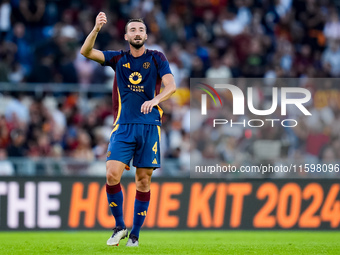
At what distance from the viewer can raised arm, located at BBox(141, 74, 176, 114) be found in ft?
24.5

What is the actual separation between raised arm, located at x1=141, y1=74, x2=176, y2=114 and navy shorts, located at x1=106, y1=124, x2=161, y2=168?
468 millimetres

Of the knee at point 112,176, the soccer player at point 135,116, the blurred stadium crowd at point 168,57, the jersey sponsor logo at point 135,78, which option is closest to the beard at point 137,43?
the soccer player at point 135,116

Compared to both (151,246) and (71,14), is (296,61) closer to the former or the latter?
(71,14)

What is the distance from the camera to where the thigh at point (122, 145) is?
25.8 feet

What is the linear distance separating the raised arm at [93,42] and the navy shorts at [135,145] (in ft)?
2.57

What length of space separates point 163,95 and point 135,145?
0.68 metres

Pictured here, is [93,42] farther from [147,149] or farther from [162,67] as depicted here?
[147,149]

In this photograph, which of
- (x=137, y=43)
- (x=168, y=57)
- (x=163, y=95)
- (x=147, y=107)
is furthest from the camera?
(x=168, y=57)

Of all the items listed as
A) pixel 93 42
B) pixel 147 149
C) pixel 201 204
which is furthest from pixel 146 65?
pixel 201 204

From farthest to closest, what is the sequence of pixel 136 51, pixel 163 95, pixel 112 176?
pixel 136 51, pixel 112 176, pixel 163 95

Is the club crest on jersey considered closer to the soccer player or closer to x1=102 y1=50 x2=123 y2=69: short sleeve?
the soccer player

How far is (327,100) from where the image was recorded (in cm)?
1341

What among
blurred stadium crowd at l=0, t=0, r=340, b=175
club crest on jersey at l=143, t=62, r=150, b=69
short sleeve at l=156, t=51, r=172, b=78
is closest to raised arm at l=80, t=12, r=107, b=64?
club crest on jersey at l=143, t=62, r=150, b=69

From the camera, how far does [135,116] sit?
8016 millimetres
